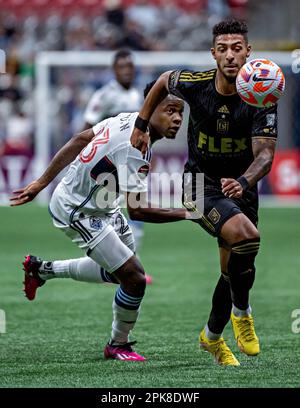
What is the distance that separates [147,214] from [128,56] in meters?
5.87

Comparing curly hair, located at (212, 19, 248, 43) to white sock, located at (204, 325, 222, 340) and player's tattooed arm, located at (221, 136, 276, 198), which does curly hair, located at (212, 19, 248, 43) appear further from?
white sock, located at (204, 325, 222, 340)

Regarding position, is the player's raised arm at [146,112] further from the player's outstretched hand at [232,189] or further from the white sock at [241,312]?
the white sock at [241,312]

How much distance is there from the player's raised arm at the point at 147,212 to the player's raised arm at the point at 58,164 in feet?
2.54

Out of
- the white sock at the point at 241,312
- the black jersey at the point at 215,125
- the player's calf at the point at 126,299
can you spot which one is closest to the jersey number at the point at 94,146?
the black jersey at the point at 215,125

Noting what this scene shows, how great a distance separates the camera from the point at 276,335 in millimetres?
8203

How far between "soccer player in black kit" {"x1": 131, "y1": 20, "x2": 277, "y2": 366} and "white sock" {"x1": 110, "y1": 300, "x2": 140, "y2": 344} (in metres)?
0.53

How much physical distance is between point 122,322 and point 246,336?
2.91 ft

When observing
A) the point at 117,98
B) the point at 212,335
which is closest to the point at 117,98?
the point at 117,98

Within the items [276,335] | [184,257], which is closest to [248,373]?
[276,335]

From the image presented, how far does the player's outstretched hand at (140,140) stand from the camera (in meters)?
6.90

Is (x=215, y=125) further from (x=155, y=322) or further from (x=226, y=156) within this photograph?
(x=155, y=322)

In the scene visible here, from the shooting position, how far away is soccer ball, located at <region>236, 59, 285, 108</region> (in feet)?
21.3

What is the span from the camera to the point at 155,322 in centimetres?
901

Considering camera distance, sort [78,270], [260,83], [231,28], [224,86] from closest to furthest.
→ [260,83], [231,28], [224,86], [78,270]
